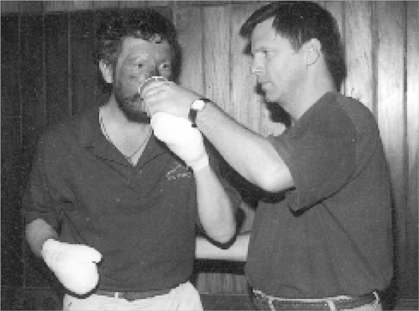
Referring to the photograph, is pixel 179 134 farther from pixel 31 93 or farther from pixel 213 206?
pixel 31 93

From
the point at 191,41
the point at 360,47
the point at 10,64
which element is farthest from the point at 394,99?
the point at 10,64

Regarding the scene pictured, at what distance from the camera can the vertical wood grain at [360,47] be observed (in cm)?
337

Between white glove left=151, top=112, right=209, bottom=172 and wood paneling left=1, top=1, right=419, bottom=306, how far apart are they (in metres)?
1.63

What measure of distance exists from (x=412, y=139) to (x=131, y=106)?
71.2 inches

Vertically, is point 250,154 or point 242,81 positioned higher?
point 242,81

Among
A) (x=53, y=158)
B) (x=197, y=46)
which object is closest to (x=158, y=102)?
(x=53, y=158)

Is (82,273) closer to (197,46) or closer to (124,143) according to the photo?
(124,143)

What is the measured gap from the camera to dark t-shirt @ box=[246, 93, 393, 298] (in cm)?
165

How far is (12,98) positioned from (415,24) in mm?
2419

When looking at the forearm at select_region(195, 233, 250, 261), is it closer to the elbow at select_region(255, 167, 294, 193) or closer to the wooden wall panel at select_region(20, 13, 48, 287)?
the elbow at select_region(255, 167, 294, 193)

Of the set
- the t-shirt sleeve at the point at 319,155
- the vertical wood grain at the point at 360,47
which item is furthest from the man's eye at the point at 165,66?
the vertical wood grain at the point at 360,47

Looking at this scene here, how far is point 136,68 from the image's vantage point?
2289mm

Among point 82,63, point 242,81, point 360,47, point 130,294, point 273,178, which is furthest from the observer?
point 82,63

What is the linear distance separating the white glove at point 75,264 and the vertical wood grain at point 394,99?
1914mm
